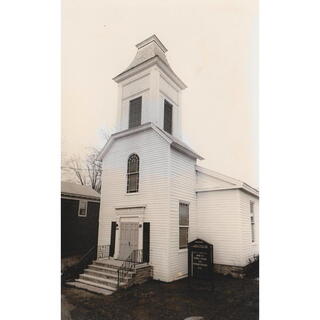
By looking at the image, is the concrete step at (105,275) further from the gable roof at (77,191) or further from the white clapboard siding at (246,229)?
the white clapboard siding at (246,229)

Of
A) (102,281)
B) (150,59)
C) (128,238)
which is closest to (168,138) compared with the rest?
(150,59)

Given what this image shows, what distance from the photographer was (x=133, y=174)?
333 cm

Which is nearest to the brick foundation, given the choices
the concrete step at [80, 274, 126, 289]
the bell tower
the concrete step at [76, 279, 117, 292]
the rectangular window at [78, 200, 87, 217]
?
the concrete step at [80, 274, 126, 289]

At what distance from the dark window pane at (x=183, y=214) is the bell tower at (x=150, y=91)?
637 mm

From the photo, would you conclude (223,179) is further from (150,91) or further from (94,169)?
(94,169)

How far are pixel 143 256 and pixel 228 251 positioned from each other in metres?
0.76

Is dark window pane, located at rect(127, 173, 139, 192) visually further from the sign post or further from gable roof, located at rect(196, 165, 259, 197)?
the sign post

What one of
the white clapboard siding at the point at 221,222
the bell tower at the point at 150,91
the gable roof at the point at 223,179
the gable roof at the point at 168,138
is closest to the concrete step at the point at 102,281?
the white clapboard siding at the point at 221,222

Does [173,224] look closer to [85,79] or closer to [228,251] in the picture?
[228,251]

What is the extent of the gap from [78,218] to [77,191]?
27 centimetres

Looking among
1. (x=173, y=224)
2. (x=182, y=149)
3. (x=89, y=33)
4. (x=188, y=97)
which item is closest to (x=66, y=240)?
(x=173, y=224)

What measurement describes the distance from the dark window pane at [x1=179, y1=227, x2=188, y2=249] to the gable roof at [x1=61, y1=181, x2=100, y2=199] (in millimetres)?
893

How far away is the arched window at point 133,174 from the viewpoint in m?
3.30

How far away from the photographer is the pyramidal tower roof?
340 cm
